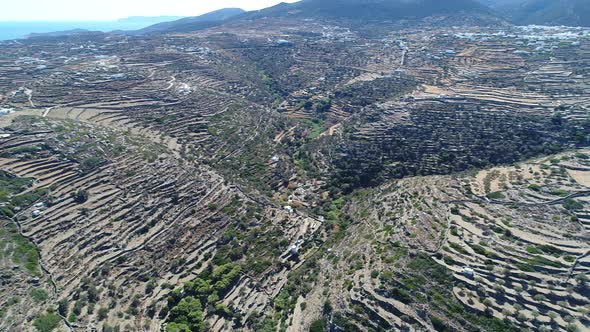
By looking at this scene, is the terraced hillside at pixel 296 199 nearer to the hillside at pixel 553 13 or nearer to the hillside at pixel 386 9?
the hillside at pixel 553 13

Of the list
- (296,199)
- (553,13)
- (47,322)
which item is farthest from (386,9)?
(47,322)

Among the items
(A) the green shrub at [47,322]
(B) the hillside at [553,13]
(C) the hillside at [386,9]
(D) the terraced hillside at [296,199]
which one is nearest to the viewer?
(A) the green shrub at [47,322]

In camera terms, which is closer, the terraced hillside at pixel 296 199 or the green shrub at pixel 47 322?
the green shrub at pixel 47 322

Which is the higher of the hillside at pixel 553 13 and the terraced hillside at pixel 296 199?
the hillside at pixel 553 13

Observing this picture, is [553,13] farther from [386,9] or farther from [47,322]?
[47,322]

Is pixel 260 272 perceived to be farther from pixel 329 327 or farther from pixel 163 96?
pixel 163 96

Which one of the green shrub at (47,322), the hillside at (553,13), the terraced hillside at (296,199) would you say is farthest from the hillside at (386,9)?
the green shrub at (47,322)

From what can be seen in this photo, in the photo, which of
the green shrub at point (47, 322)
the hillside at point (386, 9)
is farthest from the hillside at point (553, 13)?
the green shrub at point (47, 322)

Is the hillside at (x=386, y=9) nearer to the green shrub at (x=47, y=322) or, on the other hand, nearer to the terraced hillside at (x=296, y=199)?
the terraced hillside at (x=296, y=199)

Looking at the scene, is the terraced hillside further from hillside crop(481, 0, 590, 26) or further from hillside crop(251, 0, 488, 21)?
hillside crop(251, 0, 488, 21)

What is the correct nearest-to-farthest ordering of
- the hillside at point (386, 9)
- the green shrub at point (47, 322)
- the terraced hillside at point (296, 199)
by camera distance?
1. the green shrub at point (47, 322)
2. the terraced hillside at point (296, 199)
3. the hillside at point (386, 9)
